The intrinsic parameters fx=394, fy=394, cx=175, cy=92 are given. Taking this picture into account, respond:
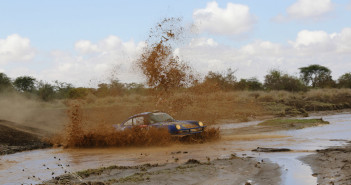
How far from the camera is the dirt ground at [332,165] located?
6548 mm

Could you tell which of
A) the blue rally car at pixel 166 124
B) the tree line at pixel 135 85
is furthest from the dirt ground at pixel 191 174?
the tree line at pixel 135 85

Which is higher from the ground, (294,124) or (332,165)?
(294,124)

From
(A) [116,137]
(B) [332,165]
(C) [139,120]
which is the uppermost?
(C) [139,120]

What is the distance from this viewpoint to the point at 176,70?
20.6 metres

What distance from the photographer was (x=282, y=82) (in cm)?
5281

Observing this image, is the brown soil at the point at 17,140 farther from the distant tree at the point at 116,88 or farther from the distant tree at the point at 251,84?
the distant tree at the point at 251,84

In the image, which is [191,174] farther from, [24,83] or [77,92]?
[24,83]

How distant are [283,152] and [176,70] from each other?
1089 centimetres

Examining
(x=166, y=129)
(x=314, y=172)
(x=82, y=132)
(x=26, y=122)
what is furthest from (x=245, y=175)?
(x=26, y=122)

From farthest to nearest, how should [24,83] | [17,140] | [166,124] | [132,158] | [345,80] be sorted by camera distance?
[345,80] < [24,83] < [17,140] < [166,124] < [132,158]

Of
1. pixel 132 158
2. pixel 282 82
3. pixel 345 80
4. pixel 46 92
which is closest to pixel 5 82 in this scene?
pixel 46 92

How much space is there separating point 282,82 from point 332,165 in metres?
46.5

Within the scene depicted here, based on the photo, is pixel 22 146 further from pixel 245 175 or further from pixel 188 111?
pixel 188 111

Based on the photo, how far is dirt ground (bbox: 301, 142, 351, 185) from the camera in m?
6.55
